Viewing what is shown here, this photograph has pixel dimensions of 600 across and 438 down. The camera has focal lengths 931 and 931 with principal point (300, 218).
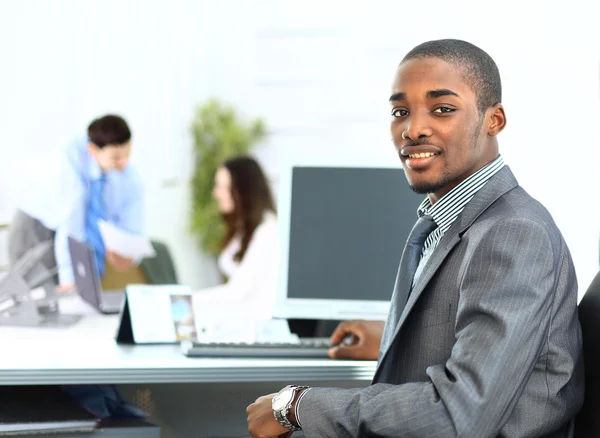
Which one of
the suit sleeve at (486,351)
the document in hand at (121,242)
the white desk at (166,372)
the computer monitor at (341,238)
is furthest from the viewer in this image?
the document in hand at (121,242)

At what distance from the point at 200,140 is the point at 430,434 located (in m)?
6.86

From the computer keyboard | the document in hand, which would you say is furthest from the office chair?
the document in hand

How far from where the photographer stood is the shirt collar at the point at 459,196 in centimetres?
164

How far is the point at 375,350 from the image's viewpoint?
2.22m

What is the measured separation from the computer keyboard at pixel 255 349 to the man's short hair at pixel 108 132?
2.73m

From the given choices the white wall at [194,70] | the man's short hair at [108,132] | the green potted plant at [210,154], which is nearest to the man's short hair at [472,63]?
the man's short hair at [108,132]

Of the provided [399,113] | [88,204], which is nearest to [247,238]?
[88,204]

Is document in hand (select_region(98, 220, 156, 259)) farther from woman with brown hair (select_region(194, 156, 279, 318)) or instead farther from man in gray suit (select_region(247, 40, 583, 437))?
man in gray suit (select_region(247, 40, 583, 437))

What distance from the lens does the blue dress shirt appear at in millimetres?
3807

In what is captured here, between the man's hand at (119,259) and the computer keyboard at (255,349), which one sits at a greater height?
the computer keyboard at (255,349)

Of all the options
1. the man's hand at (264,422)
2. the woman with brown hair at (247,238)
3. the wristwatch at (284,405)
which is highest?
the wristwatch at (284,405)

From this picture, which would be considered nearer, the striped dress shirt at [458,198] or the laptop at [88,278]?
the striped dress shirt at [458,198]

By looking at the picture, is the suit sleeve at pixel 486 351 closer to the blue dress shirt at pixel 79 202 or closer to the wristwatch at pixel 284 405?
the wristwatch at pixel 284 405

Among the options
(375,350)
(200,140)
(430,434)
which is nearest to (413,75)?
(430,434)
